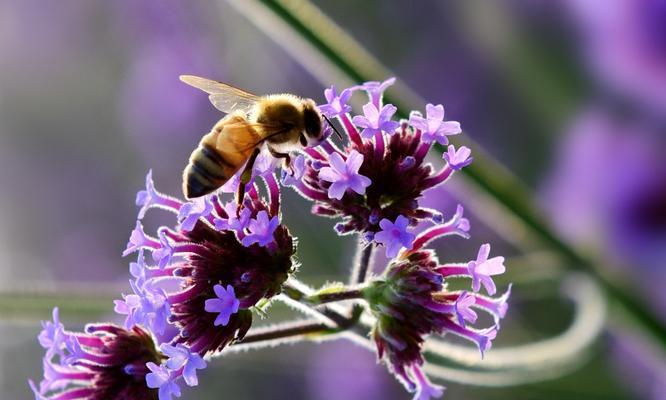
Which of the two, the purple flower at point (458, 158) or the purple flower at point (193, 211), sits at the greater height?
the purple flower at point (458, 158)

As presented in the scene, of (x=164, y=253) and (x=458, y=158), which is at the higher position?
(x=458, y=158)

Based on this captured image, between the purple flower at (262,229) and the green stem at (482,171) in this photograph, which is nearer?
the purple flower at (262,229)

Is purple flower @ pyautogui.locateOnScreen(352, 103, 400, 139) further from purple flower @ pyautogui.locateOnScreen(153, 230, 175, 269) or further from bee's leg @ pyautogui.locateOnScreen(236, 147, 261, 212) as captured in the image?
purple flower @ pyautogui.locateOnScreen(153, 230, 175, 269)

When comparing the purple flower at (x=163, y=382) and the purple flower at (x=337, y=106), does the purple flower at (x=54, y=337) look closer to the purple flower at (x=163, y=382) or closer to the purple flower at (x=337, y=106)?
the purple flower at (x=163, y=382)

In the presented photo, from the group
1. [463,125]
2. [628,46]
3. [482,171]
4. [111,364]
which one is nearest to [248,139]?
[111,364]

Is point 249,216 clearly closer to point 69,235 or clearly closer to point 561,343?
point 561,343

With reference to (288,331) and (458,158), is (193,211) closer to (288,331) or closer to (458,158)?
(288,331)

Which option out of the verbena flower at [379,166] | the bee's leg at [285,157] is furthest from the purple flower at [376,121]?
the bee's leg at [285,157]
